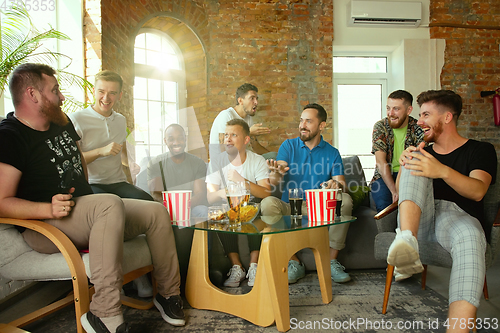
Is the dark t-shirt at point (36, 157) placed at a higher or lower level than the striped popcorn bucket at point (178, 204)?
higher

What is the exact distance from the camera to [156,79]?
4.60 m

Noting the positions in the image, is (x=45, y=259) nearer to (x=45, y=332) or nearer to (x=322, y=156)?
(x=45, y=332)

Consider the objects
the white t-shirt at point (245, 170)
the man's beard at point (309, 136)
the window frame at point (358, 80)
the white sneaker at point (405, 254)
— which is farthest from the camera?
the window frame at point (358, 80)

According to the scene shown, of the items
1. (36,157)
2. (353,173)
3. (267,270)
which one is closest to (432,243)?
(267,270)

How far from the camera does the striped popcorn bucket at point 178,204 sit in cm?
172

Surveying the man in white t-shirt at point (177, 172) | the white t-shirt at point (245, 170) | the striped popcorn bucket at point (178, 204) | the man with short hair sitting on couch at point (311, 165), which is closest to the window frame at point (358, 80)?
the man with short hair sitting on couch at point (311, 165)

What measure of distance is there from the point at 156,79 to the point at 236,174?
2785 millimetres

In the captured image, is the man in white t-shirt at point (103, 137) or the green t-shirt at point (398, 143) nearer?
the man in white t-shirt at point (103, 137)

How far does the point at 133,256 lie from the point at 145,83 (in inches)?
130

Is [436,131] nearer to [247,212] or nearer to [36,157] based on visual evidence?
[247,212]

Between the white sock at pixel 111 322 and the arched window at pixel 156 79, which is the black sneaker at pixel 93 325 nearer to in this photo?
the white sock at pixel 111 322

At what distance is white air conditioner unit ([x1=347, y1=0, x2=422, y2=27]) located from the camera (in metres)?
4.68

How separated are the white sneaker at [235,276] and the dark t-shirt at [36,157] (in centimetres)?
101

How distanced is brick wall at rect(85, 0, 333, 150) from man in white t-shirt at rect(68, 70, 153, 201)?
2.31 meters
